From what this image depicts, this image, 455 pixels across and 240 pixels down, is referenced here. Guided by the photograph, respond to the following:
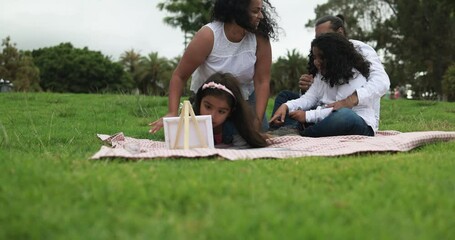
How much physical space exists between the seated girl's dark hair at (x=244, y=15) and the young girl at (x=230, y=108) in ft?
1.90

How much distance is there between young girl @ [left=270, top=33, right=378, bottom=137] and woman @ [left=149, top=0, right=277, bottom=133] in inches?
16.7

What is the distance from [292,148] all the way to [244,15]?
4.54 ft

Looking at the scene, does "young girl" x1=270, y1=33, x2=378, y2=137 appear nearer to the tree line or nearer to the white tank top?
the white tank top

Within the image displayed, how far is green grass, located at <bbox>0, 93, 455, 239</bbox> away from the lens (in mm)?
1732

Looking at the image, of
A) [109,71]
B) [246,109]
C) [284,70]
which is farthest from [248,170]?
[109,71]

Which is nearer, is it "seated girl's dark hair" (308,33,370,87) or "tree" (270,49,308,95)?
"seated girl's dark hair" (308,33,370,87)

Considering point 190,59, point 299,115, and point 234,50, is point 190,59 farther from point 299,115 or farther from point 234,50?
point 299,115

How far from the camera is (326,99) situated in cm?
521

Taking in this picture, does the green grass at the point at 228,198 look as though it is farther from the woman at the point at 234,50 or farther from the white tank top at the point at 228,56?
the white tank top at the point at 228,56

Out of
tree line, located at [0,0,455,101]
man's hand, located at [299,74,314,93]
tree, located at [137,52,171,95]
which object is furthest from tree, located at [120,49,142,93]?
man's hand, located at [299,74,314,93]

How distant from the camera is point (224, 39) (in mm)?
4961

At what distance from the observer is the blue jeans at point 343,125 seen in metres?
4.64

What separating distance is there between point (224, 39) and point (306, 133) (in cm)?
118

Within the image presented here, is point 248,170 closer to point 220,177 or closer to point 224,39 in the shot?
point 220,177
